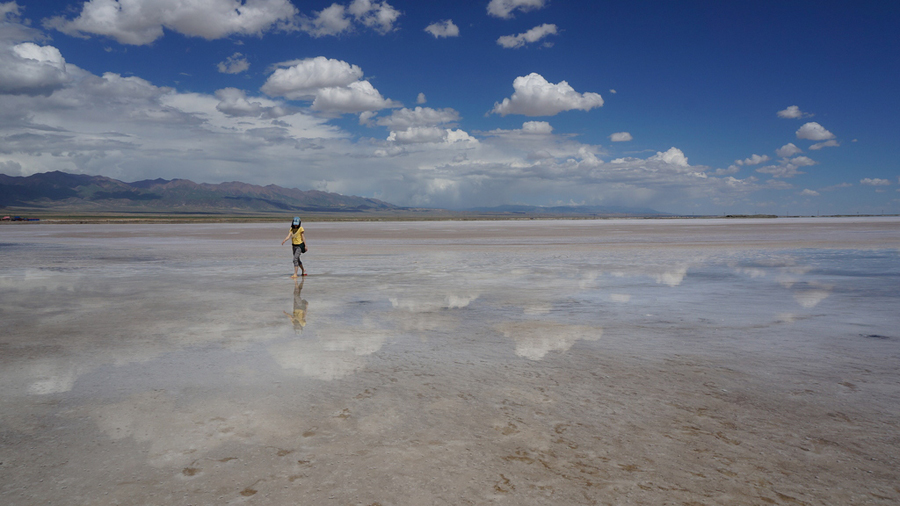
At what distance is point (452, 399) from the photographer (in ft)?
19.6

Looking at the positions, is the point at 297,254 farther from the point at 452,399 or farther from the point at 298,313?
the point at 452,399

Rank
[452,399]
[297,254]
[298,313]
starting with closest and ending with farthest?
[452,399], [298,313], [297,254]

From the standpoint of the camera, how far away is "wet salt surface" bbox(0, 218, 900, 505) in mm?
4141

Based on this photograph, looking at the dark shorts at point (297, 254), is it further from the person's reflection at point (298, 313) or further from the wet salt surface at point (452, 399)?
the wet salt surface at point (452, 399)

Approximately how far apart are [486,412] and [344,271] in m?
14.8

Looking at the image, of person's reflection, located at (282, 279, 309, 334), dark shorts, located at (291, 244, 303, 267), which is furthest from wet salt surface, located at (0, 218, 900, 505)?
dark shorts, located at (291, 244, 303, 267)

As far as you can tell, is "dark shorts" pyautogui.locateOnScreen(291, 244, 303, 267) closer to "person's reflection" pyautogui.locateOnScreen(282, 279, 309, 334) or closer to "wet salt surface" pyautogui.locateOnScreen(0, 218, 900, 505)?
"person's reflection" pyautogui.locateOnScreen(282, 279, 309, 334)

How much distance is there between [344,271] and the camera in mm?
19688

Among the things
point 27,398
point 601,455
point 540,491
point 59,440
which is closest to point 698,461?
point 601,455

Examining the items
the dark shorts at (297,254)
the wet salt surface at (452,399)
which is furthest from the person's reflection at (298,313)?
the dark shorts at (297,254)

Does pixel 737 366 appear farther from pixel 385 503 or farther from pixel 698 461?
pixel 385 503

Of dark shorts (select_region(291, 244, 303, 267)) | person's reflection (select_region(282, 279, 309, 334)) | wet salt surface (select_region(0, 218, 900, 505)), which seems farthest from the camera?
dark shorts (select_region(291, 244, 303, 267))

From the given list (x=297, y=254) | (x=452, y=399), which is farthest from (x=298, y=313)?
(x=297, y=254)

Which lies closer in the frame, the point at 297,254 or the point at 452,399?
the point at 452,399
